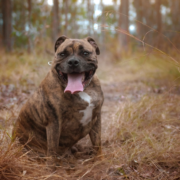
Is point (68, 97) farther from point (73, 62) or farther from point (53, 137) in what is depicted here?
point (53, 137)

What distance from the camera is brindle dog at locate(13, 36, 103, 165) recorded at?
2297mm

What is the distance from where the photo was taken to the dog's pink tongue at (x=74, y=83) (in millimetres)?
2191

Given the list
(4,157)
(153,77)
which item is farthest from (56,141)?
(153,77)

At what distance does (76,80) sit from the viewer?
2.28 m

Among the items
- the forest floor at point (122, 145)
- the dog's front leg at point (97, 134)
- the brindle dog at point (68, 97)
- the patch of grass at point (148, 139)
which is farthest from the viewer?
the dog's front leg at point (97, 134)

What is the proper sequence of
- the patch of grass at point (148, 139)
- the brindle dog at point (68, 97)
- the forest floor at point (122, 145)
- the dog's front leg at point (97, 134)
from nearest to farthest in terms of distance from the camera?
1. the forest floor at point (122, 145)
2. the patch of grass at point (148, 139)
3. the brindle dog at point (68, 97)
4. the dog's front leg at point (97, 134)

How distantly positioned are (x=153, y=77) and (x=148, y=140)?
4.19 metres

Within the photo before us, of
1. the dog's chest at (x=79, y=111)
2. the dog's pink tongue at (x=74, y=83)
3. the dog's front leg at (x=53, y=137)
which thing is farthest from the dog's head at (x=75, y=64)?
the dog's front leg at (x=53, y=137)

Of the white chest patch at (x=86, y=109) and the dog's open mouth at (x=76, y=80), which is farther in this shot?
the white chest patch at (x=86, y=109)

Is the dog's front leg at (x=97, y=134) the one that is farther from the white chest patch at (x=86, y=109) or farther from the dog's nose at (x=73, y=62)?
the dog's nose at (x=73, y=62)

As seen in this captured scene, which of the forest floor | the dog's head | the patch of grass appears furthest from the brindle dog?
the patch of grass

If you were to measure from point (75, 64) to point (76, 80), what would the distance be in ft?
0.55

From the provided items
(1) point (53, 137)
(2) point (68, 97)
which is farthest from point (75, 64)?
(1) point (53, 137)

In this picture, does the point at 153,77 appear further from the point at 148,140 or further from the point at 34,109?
the point at 34,109
